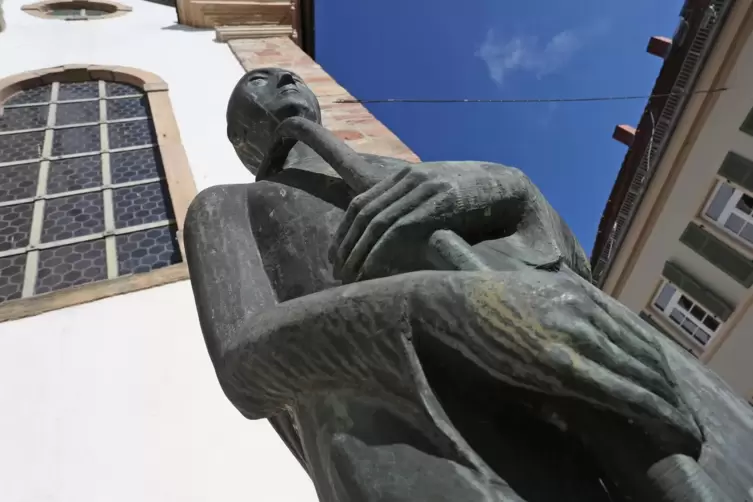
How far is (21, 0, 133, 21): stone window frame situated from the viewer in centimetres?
624

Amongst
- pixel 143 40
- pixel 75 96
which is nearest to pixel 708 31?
pixel 143 40

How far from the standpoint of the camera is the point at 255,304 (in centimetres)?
118

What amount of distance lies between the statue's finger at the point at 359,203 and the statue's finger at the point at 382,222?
0.09 feet

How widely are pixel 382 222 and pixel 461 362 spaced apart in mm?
270

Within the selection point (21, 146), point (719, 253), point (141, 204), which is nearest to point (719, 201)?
point (719, 253)

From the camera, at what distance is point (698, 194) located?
22.3 ft

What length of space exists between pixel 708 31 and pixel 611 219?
250cm

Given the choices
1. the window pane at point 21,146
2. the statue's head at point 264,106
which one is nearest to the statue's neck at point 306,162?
the statue's head at point 264,106

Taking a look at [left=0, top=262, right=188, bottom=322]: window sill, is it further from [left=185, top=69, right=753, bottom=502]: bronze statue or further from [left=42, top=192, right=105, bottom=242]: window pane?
[left=185, top=69, right=753, bottom=502]: bronze statue

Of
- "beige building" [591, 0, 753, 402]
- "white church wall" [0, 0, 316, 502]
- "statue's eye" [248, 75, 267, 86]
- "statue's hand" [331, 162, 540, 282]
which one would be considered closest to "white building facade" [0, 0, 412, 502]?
"white church wall" [0, 0, 316, 502]

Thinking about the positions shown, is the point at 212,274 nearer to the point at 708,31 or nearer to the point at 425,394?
the point at 425,394

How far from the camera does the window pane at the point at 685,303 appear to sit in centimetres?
724

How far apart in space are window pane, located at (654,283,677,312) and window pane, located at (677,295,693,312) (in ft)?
0.46

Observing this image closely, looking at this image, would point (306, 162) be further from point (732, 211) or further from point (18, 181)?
point (732, 211)
